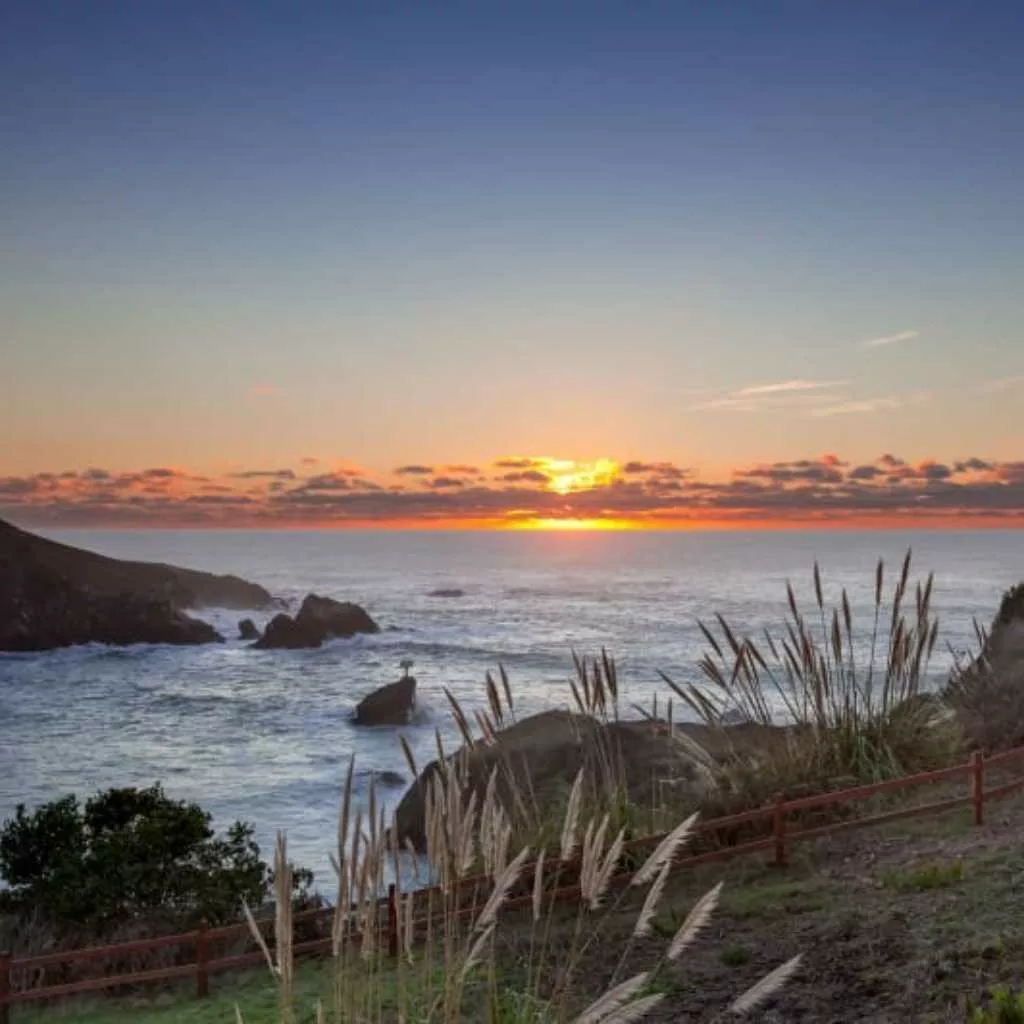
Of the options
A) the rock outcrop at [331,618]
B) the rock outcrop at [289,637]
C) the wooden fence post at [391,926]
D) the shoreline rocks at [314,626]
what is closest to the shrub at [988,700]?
the wooden fence post at [391,926]

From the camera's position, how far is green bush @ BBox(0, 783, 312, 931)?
11852mm

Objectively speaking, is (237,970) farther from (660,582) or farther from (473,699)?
(660,582)

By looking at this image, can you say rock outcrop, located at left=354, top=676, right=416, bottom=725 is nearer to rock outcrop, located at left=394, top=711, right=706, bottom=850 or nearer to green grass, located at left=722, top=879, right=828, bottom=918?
rock outcrop, located at left=394, top=711, right=706, bottom=850

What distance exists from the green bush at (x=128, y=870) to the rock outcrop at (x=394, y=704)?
104 feet

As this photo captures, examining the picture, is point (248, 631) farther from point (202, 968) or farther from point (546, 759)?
point (202, 968)

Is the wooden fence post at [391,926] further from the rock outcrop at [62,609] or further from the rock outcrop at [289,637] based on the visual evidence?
the rock outcrop at [62,609]

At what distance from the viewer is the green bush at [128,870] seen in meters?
11.9

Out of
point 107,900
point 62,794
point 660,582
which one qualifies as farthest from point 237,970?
point 660,582

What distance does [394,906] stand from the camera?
335 inches

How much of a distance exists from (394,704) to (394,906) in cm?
3651

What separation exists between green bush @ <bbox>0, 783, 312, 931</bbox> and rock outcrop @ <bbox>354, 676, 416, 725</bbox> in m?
31.9

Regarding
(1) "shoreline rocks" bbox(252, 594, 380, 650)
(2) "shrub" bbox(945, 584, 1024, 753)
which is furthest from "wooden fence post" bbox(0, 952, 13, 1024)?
(1) "shoreline rocks" bbox(252, 594, 380, 650)

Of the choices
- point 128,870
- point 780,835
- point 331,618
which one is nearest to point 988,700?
point 780,835

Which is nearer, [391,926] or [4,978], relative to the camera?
[4,978]
